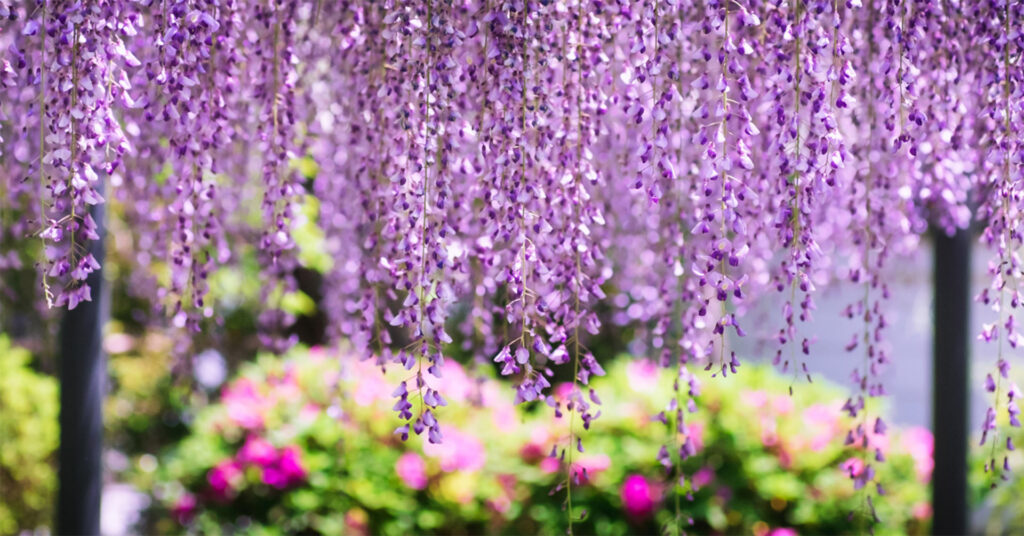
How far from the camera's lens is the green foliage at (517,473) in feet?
10.9

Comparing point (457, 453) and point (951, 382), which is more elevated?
point (951, 382)

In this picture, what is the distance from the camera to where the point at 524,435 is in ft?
11.8

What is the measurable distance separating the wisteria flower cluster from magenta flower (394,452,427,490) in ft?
3.40

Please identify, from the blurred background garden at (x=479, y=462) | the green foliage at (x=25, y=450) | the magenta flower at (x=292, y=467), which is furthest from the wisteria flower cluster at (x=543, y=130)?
the green foliage at (x=25, y=450)

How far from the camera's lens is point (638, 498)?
3266 mm

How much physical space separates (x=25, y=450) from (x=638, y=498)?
2746 millimetres

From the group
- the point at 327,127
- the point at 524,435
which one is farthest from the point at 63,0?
the point at 524,435

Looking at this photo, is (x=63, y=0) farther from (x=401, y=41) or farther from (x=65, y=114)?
(x=401, y=41)

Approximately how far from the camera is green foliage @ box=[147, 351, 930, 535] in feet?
10.9

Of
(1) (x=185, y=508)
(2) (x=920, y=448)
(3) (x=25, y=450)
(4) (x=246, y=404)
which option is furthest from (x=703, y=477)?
(3) (x=25, y=450)

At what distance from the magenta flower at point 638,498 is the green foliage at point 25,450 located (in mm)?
2619

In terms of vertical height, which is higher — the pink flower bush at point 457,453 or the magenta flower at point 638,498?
the pink flower bush at point 457,453

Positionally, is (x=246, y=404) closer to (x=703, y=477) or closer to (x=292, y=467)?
(x=292, y=467)

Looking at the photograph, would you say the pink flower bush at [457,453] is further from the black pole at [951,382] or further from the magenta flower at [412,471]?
the black pole at [951,382]
